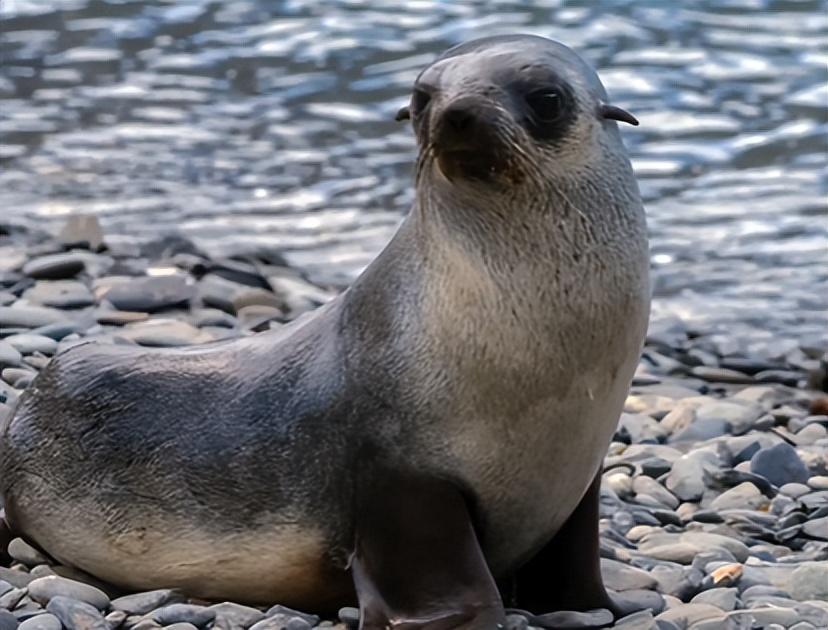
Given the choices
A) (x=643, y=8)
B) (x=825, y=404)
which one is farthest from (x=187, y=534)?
(x=643, y=8)

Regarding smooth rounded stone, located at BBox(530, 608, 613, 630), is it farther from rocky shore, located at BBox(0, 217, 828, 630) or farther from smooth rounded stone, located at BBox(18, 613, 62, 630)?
smooth rounded stone, located at BBox(18, 613, 62, 630)

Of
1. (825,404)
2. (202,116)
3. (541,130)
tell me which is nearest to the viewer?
(541,130)

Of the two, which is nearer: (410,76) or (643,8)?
(410,76)

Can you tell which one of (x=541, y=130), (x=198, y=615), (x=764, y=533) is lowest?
(x=764, y=533)

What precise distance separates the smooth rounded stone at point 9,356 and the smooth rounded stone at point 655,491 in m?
2.32

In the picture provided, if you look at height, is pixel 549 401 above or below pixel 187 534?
above

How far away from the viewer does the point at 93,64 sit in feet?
52.3

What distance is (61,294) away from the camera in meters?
8.54

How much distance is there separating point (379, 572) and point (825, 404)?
422 centimetres

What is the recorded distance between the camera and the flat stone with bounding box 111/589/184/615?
15.3 feet

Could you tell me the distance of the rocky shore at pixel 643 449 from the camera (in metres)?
4.73

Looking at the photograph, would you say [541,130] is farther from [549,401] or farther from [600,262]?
[549,401]

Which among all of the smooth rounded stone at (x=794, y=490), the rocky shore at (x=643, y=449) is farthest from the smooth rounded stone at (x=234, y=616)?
the smooth rounded stone at (x=794, y=490)

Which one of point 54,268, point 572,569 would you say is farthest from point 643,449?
point 54,268
